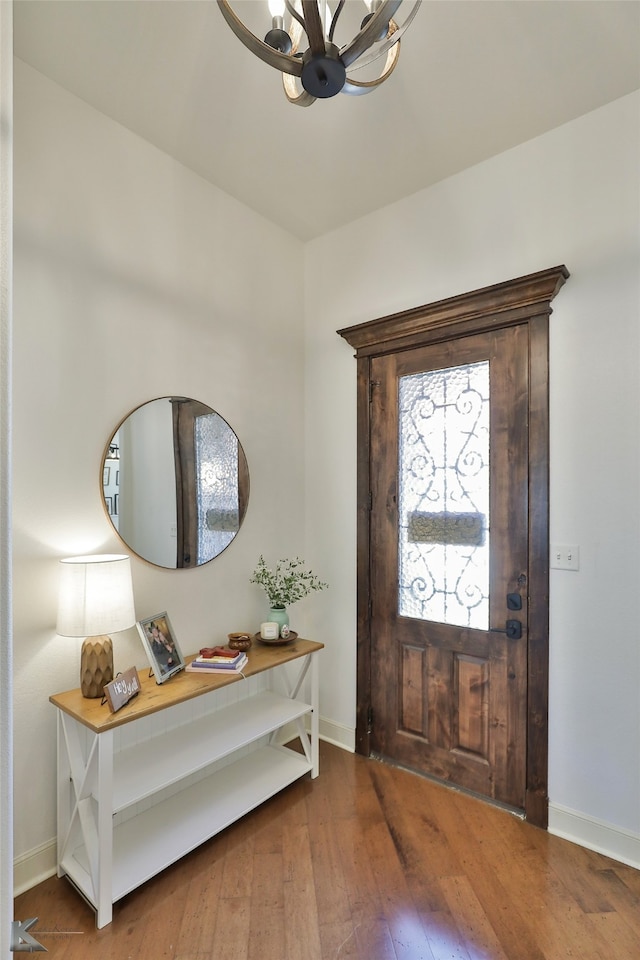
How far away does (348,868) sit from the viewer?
74.0 inches

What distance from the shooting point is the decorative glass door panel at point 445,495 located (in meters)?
2.34

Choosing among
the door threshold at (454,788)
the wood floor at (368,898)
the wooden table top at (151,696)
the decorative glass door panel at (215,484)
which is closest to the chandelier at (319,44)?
the decorative glass door panel at (215,484)

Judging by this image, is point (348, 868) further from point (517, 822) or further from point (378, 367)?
point (378, 367)

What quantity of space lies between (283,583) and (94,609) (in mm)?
1209

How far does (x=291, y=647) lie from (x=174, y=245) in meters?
2.06

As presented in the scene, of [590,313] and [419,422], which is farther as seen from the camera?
[419,422]

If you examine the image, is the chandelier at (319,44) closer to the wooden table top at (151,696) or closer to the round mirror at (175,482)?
the round mirror at (175,482)

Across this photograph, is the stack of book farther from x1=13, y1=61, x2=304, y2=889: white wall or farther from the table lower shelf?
the table lower shelf

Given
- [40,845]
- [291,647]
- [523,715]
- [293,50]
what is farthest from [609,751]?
[293,50]

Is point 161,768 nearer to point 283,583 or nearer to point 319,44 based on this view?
point 283,583

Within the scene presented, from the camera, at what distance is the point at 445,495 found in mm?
2445

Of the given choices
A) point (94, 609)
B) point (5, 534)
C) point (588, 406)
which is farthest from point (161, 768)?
point (588, 406)

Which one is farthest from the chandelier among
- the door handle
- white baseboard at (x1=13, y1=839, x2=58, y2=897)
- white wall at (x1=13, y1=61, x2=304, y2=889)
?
white baseboard at (x1=13, y1=839, x2=58, y2=897)

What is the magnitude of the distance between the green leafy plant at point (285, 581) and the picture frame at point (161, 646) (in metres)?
0.64
